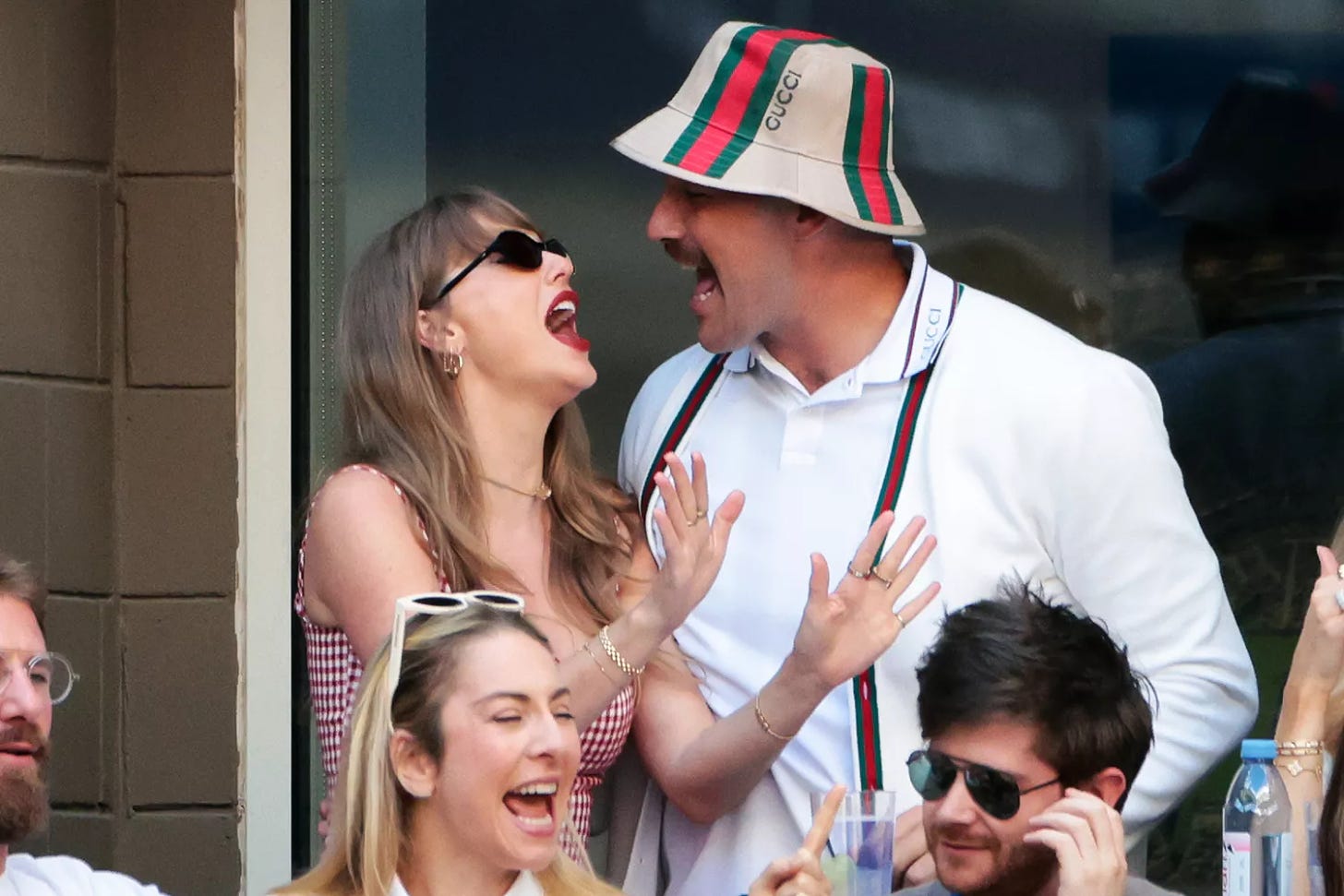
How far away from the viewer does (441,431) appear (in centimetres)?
400

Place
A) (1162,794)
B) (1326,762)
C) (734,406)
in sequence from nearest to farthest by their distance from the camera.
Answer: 1. (1326,762)
2. (1162,794)
3. (734,406)

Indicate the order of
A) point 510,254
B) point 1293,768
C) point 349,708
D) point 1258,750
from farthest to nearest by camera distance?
point 510,254
point 349,708
point 1293,768
point 1258,750

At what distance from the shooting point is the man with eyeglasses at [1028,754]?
3162 mm

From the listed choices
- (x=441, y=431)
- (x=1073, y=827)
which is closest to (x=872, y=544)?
(x=1073, y=827)

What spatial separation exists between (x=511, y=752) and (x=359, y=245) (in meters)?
1.92

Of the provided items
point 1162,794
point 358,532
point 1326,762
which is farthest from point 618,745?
point 1326,762

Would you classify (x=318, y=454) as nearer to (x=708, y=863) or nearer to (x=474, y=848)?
(x=708, y=863)

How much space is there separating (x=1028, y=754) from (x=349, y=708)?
3.84 feet

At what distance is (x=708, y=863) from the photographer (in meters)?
3.98

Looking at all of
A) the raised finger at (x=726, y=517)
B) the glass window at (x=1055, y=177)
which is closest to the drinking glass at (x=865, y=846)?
the raised finger at (x=726, y=517)

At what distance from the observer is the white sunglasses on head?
3363mm

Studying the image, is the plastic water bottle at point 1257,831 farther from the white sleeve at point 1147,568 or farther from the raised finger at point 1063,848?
the white sleeve at point 1147,568

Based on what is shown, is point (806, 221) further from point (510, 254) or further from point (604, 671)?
point (604, 671)

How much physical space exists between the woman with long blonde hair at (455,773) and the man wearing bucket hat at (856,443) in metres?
0.53
